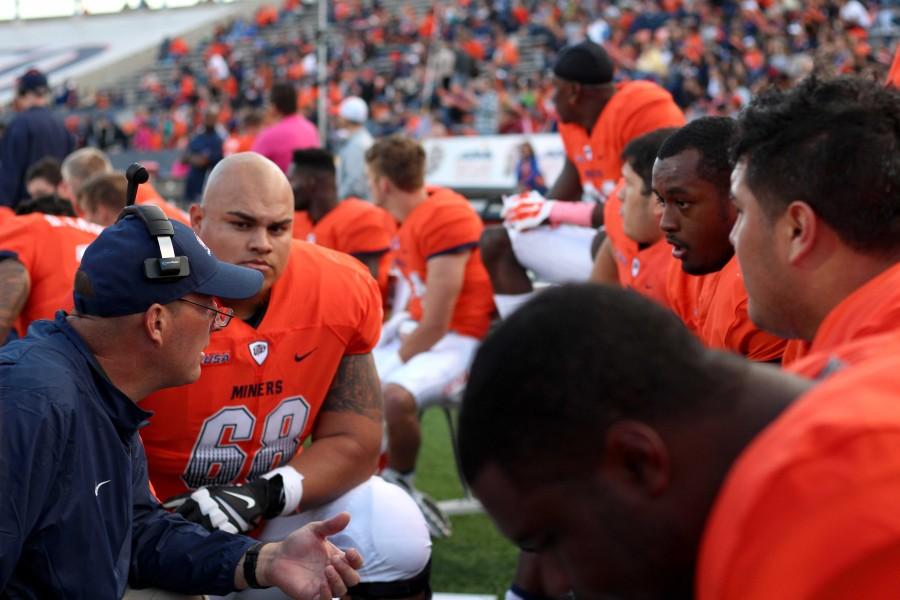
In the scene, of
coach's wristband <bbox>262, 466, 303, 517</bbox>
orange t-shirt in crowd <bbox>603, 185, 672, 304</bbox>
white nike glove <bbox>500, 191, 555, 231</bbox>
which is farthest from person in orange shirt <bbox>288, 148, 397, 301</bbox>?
coach's wristband <bbox>262, 466, 303, 517</bbox>

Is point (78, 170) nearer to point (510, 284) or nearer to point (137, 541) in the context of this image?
point (510, 284)

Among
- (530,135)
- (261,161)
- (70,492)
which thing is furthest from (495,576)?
(530,135)

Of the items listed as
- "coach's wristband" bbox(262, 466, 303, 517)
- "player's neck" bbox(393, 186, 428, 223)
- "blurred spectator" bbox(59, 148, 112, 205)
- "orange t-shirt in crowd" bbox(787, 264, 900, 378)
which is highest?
A: "orange t-shirt in crowd" bbox(787, 264, 900, 378)

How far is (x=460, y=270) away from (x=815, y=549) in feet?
15.1

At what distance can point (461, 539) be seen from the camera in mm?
5074

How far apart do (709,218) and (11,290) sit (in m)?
2.39

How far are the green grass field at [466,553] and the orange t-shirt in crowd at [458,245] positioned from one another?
88 centimetres

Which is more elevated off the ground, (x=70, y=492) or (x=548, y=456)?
(x=548, y=456)

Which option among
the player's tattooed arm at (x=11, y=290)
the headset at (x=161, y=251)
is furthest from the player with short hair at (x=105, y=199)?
the headset at (x=161, y=251)

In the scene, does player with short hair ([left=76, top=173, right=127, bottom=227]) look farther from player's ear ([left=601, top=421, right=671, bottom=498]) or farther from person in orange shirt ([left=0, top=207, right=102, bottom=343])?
player's ear ([left=601, top=421, right=671, bottom=498])

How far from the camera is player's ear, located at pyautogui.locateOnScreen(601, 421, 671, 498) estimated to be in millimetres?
1200

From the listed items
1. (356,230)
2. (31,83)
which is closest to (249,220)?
(356,230)

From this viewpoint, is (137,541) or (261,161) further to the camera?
(261,161)

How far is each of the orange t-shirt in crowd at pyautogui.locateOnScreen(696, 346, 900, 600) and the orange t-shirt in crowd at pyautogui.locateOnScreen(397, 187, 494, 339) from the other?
4.54m
